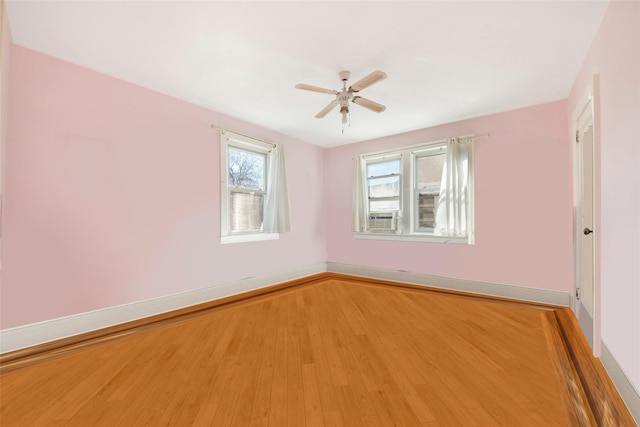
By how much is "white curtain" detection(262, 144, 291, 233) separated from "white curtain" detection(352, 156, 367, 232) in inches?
53.2

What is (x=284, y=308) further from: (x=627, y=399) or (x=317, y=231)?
(x=627, y=399)

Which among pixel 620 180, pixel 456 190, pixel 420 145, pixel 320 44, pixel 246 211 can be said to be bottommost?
pixel 246 211

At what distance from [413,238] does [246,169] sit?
3.04m

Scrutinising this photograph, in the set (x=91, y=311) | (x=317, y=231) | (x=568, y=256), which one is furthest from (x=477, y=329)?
(x=91, y=311)

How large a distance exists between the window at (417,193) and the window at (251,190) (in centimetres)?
157

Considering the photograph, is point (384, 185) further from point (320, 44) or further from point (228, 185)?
point (320, 44)

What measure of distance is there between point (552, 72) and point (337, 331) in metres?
3.41

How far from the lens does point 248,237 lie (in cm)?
418

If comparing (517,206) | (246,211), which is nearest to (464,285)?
(517,206)

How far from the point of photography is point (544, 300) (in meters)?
3.35

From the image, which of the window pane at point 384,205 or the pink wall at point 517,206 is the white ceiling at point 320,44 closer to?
the pink wall at point 517,206

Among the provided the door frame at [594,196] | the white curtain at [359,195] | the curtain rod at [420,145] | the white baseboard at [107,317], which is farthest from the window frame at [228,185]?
the door frame at [594,196]

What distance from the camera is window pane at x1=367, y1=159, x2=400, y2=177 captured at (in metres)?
4.84

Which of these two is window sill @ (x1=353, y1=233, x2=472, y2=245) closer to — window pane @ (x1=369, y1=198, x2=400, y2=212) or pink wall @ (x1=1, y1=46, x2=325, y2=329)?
window pane @ (x1=369, y1=198, x2=400, y2=212)
